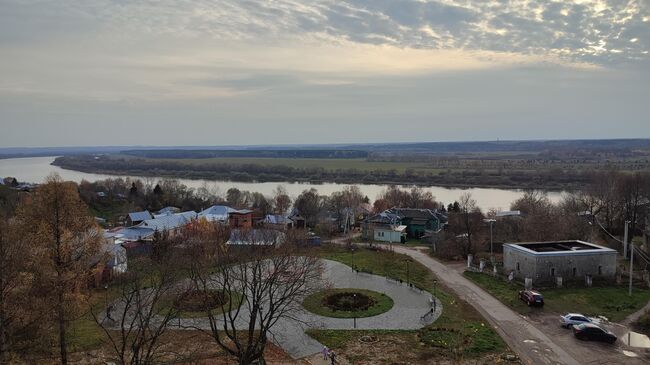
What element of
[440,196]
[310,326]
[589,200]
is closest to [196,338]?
[310,326]

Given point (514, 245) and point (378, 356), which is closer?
point (378, 356)

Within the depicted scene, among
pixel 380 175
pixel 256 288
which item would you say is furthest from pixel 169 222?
pixel 380 175

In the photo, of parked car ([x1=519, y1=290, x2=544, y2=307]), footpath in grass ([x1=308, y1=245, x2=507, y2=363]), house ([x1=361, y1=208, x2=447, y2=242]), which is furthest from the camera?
house ([x1=361, y1=208, x2=447, y2=242])

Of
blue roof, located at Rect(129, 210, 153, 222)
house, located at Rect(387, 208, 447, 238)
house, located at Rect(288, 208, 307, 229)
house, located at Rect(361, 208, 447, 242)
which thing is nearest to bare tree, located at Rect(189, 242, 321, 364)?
house, located at Rect(361, 208, 447, 242)

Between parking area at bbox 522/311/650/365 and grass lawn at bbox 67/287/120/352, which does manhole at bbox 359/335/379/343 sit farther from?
grass lawn at bbox 67/287/120/352

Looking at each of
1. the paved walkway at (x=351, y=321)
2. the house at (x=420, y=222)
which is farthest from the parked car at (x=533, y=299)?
the house at (x=420, y=222)

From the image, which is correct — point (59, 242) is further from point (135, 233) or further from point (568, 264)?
point (568, 264)

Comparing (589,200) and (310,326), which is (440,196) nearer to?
(589,200)
